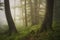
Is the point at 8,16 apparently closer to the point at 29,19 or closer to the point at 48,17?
the point at 29,19

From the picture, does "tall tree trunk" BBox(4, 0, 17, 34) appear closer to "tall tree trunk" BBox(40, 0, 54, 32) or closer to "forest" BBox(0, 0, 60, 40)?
"forest" BBox(0, 0, 60, 40)

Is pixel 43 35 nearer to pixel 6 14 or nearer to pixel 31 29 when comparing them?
pixel 31 29

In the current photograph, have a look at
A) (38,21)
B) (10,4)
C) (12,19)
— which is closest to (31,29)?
(38,21)

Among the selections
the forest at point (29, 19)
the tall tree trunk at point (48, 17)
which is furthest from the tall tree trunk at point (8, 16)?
the tall tree trunk at point (48, 17)

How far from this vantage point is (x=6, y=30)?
6.08 feet

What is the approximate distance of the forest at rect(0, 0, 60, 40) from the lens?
72.2 inches

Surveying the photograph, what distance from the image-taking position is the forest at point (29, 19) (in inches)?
72.2

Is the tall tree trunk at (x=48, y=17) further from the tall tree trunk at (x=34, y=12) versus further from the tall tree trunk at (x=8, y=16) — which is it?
the tall tree trunk at (x=8, y=16)

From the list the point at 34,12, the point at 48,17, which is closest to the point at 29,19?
the point at 34,12

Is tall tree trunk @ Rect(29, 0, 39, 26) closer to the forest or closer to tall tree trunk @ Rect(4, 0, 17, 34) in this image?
the forest

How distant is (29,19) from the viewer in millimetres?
1840

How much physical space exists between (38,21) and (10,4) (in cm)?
46

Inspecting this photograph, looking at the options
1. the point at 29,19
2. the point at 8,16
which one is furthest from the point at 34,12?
the point at 8,16

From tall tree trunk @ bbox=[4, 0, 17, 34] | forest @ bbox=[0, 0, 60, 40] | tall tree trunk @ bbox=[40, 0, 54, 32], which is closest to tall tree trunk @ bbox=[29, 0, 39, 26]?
forest @ bbox=[0, 0, 60, 40]
